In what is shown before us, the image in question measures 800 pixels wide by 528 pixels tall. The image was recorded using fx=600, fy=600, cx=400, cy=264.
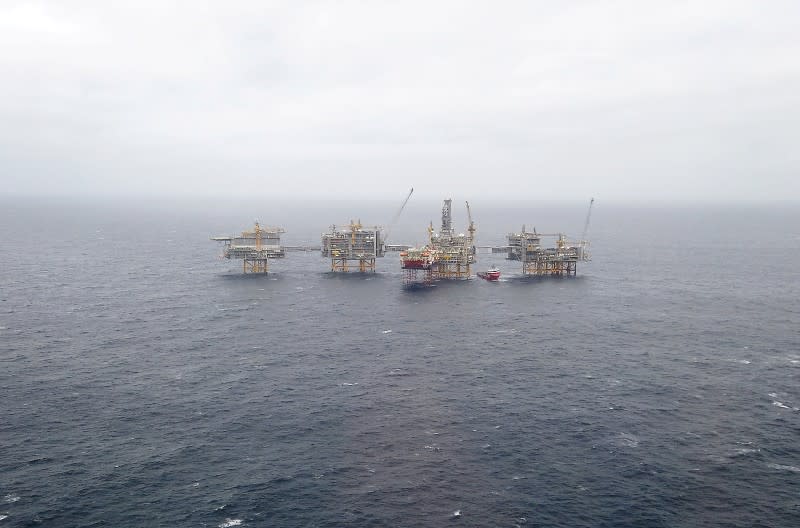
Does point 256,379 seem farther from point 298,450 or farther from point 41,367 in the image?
point 41,367

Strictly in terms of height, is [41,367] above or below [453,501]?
above

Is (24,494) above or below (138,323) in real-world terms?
below

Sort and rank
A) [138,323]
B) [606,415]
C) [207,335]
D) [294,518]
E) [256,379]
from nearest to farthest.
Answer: [294,518] < [606,415] < [256,379] < [207,335] < [138,323]

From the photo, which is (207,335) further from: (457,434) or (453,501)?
(453,501)

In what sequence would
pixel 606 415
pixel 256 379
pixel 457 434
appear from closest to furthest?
1. pixel 457 434
2. pixel 606 415
3. pixel 256 379

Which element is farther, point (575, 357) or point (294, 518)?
point (575, 357)

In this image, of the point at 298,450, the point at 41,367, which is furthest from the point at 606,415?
the point at 41,367

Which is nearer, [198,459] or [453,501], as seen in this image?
[453,501]

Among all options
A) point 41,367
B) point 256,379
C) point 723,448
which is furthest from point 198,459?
point 723,448

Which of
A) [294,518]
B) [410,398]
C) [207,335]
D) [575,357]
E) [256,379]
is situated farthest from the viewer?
[207,335]
